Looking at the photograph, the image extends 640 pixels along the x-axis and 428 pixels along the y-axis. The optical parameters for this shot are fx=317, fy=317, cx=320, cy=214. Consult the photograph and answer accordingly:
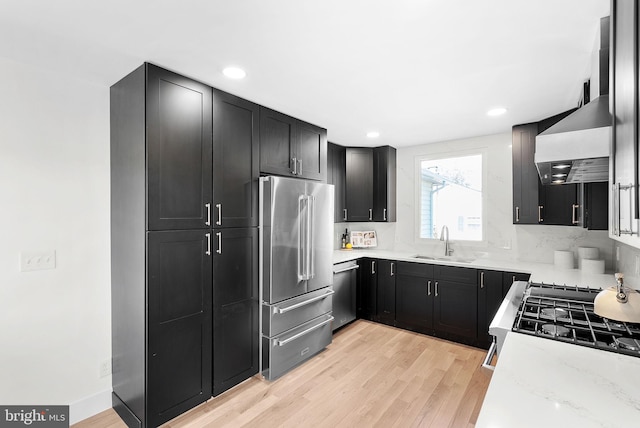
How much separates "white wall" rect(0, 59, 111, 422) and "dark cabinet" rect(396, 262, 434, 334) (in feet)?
9.69

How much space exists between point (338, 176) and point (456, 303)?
6.99 feet

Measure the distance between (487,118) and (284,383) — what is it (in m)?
3.11

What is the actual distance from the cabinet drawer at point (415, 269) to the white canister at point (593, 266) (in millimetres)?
1364

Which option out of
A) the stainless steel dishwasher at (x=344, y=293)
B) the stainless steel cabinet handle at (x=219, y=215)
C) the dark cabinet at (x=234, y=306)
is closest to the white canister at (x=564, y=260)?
the stainless steel dishwasher at (x=344, y=293)

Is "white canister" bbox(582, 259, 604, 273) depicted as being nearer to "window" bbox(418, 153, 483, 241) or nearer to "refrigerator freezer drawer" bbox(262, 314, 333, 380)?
"window" bbox(418, 153, 483, 241)

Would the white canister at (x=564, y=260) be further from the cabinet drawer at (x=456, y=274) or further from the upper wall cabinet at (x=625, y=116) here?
the upper wall cabinet at (x=625, y=116)

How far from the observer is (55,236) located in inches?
84.5

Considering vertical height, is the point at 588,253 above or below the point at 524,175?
below

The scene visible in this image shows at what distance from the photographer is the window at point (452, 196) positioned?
3930mm

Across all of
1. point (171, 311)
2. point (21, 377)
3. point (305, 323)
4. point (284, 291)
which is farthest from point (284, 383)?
point (21, 377)

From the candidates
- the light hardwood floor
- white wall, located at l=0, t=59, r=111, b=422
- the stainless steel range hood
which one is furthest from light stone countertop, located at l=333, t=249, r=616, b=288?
white wall, located at l=0, t=59, r=111, b=422

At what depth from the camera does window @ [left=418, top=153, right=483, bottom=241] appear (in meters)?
3.93

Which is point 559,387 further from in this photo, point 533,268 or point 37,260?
point 37,260

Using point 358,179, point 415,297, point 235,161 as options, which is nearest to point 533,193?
point 415,297
